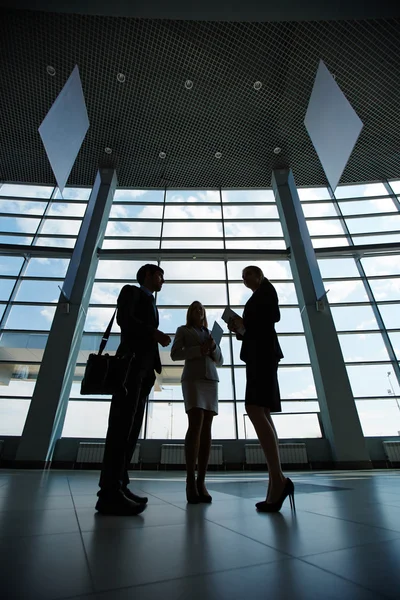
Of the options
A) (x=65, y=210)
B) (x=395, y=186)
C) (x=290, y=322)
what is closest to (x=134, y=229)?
(x=65, y=210)

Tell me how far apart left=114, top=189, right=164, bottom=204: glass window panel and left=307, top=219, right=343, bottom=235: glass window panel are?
5729mm

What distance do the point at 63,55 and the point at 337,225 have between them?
31.7 feet

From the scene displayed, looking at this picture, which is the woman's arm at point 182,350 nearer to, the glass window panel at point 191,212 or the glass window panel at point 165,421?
the glass window panel at point 165,421

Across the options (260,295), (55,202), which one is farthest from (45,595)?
(55,202)

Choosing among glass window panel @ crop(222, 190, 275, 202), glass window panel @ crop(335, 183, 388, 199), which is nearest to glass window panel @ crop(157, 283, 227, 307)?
glass window panel @ crop(222, 190, 275, 202)

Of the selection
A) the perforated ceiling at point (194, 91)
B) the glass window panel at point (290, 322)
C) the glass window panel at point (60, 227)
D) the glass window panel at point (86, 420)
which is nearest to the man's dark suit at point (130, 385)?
the glass window panel at point (86, 420)

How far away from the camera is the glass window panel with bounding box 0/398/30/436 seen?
24.4 ft

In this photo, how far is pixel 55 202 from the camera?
1105 cm

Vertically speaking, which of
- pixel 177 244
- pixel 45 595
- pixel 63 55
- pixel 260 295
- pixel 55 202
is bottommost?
pixel 45 595

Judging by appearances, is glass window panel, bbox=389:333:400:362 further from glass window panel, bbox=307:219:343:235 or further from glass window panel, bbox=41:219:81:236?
glass window panel, bbox=41:219:81:236

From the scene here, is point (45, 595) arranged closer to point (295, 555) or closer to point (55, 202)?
point (295, 555)

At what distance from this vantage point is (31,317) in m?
8.55

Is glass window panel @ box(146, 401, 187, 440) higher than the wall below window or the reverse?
higher

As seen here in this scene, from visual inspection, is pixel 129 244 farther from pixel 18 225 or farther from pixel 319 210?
pixel 319 210
